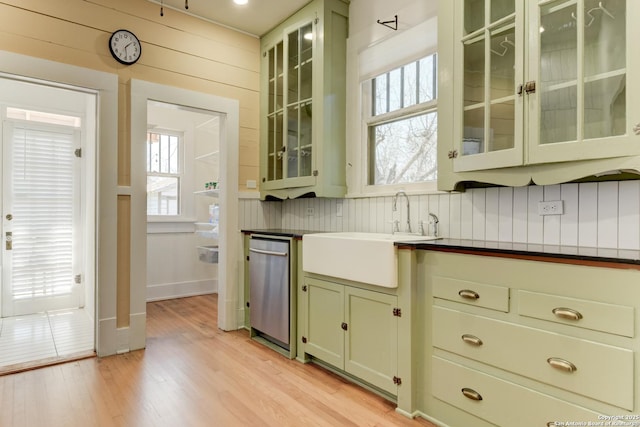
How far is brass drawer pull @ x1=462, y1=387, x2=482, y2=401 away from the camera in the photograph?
181 centimetres

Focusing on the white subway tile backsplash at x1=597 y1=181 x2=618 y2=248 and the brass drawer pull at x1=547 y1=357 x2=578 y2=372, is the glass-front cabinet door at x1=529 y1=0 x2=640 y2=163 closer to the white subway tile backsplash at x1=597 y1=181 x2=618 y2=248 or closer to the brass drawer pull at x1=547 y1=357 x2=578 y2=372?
Answer: the white subway tile backsplash at x1=597 y1=181 x2=618 y2=248

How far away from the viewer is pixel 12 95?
12.7ft

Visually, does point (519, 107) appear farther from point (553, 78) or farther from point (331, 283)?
point (331, 283)

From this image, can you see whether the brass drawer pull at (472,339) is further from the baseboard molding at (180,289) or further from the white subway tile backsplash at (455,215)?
the baseboard molding at (180,289)

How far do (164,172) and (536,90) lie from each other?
4592 mm

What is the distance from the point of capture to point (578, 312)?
1.49m

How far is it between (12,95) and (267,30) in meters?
2.74

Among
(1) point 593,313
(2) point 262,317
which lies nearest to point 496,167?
(1) point 593,313

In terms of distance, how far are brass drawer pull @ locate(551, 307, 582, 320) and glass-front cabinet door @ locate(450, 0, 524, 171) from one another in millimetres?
715

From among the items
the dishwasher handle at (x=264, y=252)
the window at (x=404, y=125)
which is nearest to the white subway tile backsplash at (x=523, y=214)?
the window at (x=404, y=125)

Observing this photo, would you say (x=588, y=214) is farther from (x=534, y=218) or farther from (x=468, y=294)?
(x=468, y=294)

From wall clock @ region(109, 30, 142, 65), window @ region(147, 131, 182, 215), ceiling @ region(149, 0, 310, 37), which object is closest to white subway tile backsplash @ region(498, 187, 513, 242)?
ceiling @ region(149, 0, 310, 37)

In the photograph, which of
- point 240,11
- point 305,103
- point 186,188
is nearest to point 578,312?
point 305,103

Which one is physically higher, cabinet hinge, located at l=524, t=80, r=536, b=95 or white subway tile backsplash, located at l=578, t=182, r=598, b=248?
cabinet hinge, located at l=524, t=80, r=536, b=95
